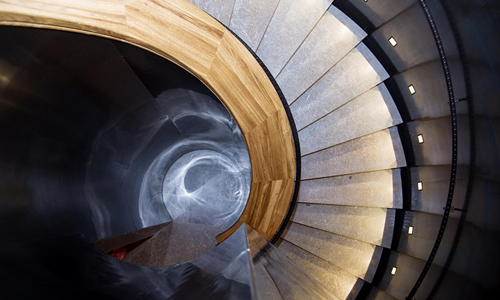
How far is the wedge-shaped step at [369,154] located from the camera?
3.75 metres

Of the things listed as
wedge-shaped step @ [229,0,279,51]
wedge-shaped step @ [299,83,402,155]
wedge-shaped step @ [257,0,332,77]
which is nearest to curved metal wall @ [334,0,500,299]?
wedge-shaped step @ [299,83,402,155]

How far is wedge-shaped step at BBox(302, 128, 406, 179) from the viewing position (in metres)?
3.75

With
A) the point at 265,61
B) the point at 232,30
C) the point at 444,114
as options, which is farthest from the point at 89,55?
the point at 444,114

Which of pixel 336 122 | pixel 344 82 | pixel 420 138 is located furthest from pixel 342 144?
pixel 420 138

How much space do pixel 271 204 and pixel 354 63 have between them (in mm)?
Result: 1927

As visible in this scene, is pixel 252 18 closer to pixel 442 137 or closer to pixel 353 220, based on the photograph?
pixel 442 137

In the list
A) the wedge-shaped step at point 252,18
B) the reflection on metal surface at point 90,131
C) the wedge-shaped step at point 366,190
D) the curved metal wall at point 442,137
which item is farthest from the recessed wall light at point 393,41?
the reflection on metal surface at point 90,131

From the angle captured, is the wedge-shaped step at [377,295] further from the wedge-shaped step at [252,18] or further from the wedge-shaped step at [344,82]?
the wedge-shaped step at [252,18]

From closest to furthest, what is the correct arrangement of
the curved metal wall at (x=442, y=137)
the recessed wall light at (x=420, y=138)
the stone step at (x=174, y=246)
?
1. the curved metal wall at (x=442, y=137)
2. the recessed wall light at (x=420, y=138)
3. the stone step at (x=174, y=246)

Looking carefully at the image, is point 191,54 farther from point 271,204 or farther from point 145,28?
point 271,204

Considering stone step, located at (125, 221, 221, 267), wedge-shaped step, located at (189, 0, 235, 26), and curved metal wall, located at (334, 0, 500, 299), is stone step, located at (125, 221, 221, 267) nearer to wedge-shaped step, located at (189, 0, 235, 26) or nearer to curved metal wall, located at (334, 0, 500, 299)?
curved metal wall, located at (334, 0, 500, 299)

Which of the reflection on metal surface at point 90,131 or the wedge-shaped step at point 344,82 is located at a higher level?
the wedge-shaped step at point 344,82

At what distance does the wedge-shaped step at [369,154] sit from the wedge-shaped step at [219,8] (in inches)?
75.4

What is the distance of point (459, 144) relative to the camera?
3098 mm
